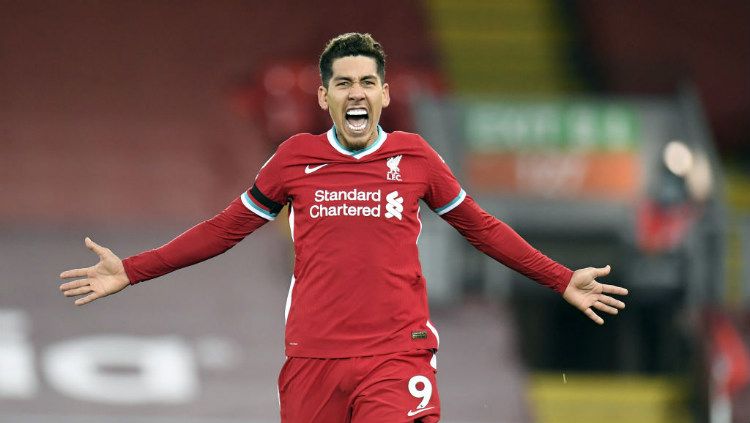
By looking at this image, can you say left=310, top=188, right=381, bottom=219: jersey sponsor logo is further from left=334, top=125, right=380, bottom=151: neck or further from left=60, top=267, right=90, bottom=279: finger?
left=60, top=267, right=90, bottom=279: finger

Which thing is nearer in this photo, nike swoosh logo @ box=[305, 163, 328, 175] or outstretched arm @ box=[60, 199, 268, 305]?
nike swoosh logo @ box=[305, 163, 328, 175]

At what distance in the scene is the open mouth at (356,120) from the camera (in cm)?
357

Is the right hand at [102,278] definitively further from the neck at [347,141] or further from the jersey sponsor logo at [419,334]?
the jersey sponsor logo at [419,334]

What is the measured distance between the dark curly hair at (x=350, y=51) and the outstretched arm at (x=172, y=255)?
461 mm

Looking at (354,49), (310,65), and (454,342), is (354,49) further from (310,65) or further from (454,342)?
(310,65)

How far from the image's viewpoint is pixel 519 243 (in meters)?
3.76

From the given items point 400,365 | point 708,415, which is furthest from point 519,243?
point 708,415

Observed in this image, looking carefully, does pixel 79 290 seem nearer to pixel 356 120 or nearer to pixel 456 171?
pixel 356 120

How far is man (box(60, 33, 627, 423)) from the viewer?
3529 mm

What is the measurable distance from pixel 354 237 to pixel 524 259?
1.73 ft

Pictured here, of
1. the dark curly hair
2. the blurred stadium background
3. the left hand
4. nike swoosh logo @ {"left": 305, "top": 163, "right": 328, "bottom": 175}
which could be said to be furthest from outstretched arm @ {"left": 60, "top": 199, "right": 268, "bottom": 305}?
the blurred stadium background

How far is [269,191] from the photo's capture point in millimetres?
3693

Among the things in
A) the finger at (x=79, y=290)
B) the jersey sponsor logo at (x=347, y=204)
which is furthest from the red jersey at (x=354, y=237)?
the finger at (x=79, y=290)

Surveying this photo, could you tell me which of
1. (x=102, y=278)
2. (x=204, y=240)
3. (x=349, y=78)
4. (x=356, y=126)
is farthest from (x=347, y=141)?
(x=102, y=278)
